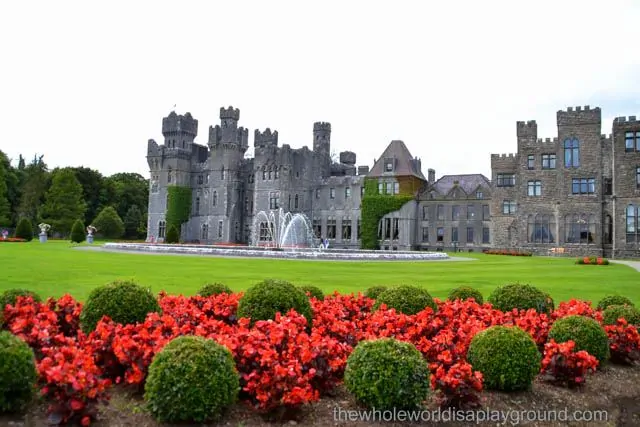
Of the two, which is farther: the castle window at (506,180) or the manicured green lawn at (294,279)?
the castle window at (506,180)

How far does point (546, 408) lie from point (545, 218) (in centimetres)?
5062

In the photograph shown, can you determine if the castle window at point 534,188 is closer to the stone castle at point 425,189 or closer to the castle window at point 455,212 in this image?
the stone castle at point 425,189

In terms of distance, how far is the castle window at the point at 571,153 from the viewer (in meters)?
54.0

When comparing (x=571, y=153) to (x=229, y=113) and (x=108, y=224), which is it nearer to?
(x=229, y=113)

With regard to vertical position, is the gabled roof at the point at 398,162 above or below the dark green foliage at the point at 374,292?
above

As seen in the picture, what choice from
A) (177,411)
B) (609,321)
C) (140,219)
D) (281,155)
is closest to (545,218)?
(281,155)

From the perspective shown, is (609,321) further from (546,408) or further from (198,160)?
(198,160)

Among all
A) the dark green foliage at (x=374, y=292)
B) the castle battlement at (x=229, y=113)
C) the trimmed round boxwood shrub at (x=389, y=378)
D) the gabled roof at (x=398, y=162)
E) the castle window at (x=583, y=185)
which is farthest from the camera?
the castle battlement at (x=229, y=113)

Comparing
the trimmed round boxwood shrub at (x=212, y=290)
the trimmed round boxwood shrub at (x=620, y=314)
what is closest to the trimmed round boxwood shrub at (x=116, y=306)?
the trimmed round boxwood shrub at (x=212, y=290)

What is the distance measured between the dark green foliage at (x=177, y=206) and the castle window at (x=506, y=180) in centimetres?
4102

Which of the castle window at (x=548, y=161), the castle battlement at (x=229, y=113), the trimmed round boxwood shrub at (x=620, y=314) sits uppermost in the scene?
the castle battlement at (x=229, y=113)

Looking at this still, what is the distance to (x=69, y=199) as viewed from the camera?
84438 millimetres

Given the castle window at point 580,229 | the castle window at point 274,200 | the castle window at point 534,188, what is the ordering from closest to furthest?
1. the castle window at point 580,229
2. the castle window at point 534,188
3. the castle window at point 274,200

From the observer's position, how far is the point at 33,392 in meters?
6.73
